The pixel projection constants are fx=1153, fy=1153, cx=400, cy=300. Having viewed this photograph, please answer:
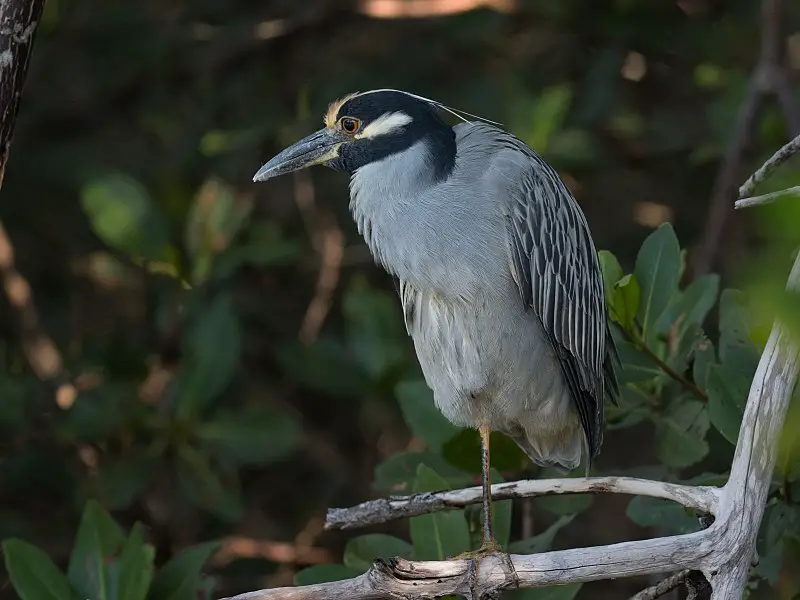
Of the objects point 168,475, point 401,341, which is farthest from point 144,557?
point 401,341

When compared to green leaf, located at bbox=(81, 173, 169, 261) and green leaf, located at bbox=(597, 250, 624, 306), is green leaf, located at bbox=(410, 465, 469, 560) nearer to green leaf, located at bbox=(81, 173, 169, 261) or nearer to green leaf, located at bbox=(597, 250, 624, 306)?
green leaf, located at bbox=(597, 250, 624, 306)

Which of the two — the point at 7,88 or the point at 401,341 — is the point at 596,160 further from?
the point at 7,88

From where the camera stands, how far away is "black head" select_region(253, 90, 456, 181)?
2.54 m

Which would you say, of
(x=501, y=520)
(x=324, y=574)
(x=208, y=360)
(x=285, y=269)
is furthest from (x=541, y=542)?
(x=285, y=269)

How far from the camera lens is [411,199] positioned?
98.5 inches

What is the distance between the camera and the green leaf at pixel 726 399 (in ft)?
7.11

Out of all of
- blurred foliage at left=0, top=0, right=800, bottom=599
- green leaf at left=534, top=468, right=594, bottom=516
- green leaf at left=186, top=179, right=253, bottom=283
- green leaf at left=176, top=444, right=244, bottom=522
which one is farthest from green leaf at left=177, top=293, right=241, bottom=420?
green leaf at left=534, top=468, right=594, bottom=516

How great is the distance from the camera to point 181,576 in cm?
243

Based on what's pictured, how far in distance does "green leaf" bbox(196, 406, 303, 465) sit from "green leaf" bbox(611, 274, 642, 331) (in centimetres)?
103

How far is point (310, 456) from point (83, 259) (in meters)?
1.07

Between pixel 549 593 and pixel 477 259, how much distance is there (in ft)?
2.29

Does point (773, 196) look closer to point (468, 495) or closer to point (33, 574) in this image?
point (468, 495)

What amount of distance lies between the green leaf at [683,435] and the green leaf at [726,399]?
219mm

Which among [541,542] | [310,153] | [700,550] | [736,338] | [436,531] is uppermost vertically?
[310,153]
